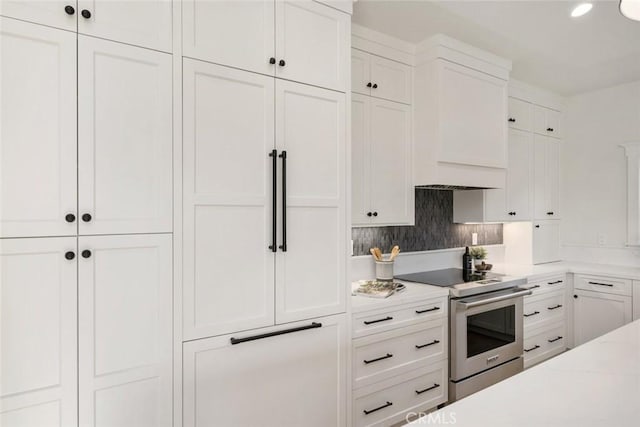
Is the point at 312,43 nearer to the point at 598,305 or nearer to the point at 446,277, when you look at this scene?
the point at 446,277

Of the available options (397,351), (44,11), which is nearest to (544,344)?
(397,351)

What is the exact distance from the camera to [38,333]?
1.29 m

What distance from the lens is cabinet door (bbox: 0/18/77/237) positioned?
1237 millimetres

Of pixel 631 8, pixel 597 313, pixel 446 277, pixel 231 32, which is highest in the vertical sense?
pixel 231 32

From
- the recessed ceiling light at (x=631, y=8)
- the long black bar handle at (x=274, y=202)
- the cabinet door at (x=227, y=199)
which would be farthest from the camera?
the long black bar handle at (x=274, y=202)

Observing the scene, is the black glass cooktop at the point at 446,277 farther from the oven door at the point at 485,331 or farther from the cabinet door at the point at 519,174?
the cabinet door at the point at 519,174

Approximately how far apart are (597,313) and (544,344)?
594 millimetres

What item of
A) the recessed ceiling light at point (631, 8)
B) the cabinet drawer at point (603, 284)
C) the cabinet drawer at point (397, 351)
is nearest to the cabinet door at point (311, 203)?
the cabinet drawer at point (397, 351)

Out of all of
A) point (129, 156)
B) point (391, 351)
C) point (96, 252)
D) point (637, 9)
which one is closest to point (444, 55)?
point (637, 9)

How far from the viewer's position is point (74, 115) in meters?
1.33

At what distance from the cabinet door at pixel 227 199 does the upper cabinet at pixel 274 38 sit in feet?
0.26

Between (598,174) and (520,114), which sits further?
(598,174)

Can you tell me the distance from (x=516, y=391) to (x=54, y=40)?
1852mm

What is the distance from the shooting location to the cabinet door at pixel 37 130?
1237 mm
